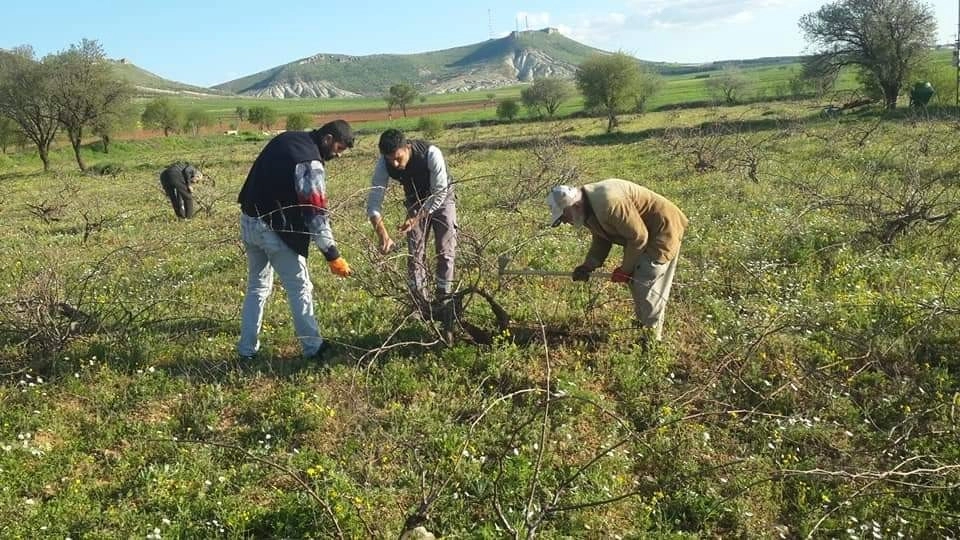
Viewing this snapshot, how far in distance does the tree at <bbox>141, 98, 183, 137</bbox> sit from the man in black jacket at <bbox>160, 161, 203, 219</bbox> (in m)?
47.6

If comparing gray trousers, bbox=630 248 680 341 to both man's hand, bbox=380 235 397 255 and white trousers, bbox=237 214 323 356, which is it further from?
white trousers, bbox=237 214 323 356

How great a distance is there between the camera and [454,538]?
145 inches

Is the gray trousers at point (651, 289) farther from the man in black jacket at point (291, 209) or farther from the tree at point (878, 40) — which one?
the tree at point (878, 40)

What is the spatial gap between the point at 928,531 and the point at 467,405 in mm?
2971

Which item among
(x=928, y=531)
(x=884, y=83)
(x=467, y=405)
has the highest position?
(x=884, y=83)

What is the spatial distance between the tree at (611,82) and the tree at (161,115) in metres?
35.8

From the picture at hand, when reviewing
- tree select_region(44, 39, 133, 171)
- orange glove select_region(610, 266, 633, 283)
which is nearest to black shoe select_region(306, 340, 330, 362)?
orange glove select_region(610, 266, 633, 283)

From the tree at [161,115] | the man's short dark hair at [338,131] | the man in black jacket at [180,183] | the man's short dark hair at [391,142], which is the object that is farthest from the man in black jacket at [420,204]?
the tree at [161,115]

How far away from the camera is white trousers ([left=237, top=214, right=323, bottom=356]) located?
17.6ft

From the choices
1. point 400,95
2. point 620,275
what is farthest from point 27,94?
point 400,95

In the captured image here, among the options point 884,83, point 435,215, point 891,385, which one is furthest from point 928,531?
point 884,83

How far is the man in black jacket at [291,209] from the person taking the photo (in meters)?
5.14

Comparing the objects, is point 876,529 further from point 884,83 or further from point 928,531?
point 884,83

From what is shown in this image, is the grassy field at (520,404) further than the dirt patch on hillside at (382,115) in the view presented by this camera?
No
